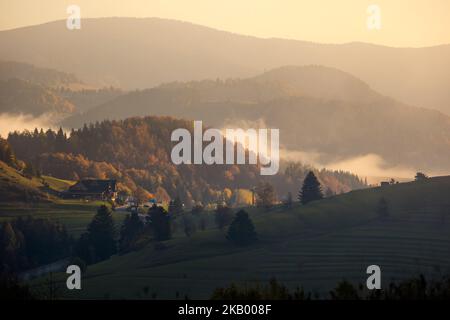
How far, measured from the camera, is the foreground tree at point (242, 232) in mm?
165500

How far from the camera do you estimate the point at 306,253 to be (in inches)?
6004

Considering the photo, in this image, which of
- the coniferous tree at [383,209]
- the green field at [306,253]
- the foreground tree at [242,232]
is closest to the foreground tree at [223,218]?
the green field at [306,253]

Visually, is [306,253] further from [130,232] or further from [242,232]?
[130,232]

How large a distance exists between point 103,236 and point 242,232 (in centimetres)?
2908

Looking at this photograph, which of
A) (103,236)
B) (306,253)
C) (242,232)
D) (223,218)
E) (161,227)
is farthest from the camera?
(223,218)

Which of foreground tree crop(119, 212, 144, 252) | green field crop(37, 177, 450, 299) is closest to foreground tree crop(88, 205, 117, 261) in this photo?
foreground tree crop(119, 212, 144, 252)

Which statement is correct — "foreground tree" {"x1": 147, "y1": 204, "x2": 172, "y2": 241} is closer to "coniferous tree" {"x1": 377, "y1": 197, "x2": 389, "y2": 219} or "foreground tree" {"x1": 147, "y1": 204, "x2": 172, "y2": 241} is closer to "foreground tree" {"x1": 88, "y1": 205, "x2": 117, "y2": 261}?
"foreground tree" {"x1": 88, "y1": 205, "x2": 117, "y2": 261}

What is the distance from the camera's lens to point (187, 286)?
429 feet

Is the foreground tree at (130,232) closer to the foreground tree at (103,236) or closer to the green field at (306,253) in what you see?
the foreground tree at (103,236)

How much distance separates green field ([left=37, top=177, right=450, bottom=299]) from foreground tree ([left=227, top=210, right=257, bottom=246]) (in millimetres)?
1687

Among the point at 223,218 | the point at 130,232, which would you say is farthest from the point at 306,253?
the point at 130,232

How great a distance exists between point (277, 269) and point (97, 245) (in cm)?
4687

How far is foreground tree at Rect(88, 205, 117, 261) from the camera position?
178 metres
